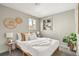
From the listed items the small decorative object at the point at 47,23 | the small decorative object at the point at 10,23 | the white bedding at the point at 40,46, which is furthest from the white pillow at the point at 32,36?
the small decorative object at the point at 10,23

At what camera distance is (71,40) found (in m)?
1.13

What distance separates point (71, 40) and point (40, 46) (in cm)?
53

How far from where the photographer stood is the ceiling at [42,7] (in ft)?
3.64

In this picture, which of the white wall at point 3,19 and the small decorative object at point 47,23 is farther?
the small decorative object at point 47,23

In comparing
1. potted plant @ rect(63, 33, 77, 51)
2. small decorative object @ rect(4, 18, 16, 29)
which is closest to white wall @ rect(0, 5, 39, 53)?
small decorative object @ rect(4, 18, 16, 29)

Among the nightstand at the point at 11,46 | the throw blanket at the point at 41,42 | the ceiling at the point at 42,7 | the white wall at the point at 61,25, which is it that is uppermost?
the ceiling at the point at 42,7

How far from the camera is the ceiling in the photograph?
1.11 m

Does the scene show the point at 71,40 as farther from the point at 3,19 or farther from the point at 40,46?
the point at 3,19

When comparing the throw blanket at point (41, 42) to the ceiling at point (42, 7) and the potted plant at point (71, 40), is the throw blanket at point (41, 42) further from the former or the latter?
the ceiling at point (42, 7)

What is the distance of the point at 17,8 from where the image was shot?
1133 millimetres

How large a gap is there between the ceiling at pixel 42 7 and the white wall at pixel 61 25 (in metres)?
0.08

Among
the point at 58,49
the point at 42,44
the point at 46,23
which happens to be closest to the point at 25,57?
the point at 42,44

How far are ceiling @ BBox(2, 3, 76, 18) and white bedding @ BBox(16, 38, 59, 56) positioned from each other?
0.47 meters

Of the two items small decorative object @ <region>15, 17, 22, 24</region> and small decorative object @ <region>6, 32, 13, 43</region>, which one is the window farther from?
small decorative object @ <region>6, 32, 13, 43</region>
